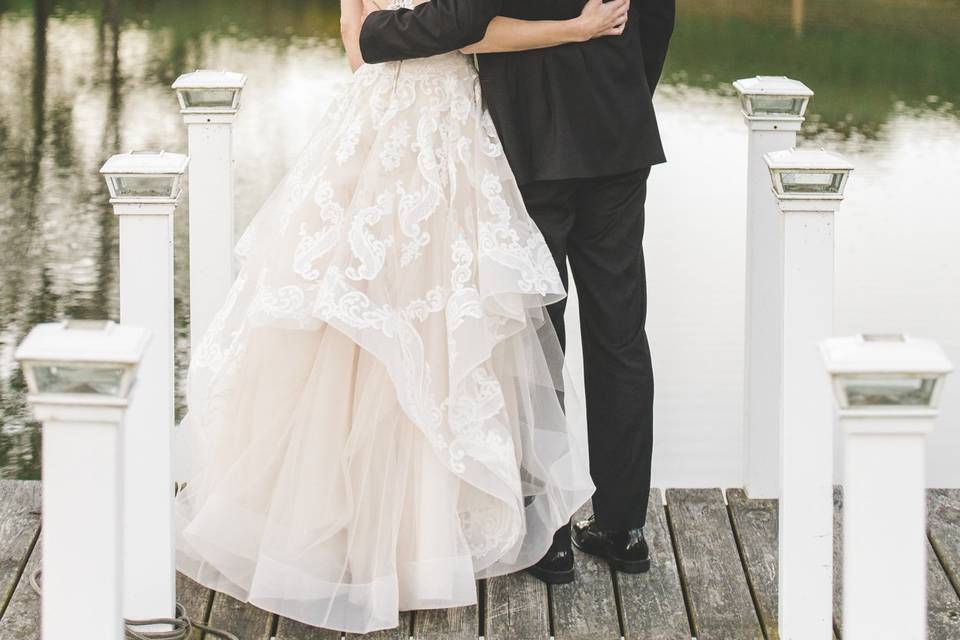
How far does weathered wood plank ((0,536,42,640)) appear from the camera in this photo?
2.56 metres

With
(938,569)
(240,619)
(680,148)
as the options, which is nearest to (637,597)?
(938,569)

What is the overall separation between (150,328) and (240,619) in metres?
0.53

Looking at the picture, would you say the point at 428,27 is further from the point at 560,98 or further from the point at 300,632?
the point at 300,632

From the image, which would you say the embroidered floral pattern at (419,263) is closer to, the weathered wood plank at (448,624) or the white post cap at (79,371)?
the weathered wood plank at (448,624)

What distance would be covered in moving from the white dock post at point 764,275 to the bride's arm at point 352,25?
807mm

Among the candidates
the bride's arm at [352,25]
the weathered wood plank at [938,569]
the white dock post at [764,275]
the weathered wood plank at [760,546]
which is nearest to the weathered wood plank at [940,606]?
the weathered wood plank at [938,569]

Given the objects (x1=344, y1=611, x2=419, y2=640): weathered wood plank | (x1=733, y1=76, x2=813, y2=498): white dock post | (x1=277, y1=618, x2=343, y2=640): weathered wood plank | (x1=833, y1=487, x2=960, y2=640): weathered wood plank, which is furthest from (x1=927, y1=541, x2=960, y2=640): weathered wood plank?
(x1=277, y1=618, x2=343, y2=640): weathered wood plank

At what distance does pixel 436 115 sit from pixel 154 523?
811 millimetres

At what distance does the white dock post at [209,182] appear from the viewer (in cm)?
292

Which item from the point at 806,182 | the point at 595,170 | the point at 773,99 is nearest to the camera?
the point at 806,182

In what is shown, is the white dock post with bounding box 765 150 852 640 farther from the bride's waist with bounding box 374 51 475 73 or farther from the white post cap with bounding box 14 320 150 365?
the white post cap with bounding box 14 320 150 365

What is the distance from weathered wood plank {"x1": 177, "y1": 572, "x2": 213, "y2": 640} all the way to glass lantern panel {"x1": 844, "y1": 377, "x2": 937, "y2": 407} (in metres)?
1.29

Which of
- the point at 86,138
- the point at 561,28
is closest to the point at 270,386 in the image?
the point at 561,28

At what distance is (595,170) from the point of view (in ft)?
8.54
